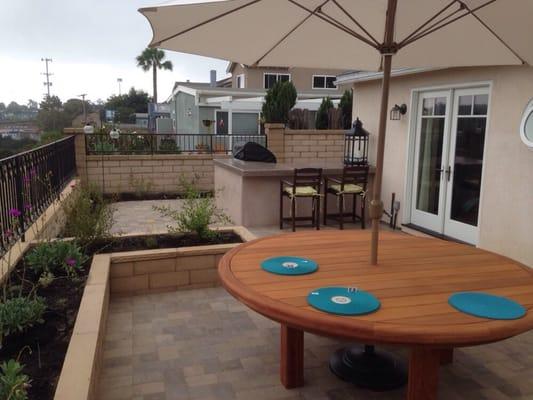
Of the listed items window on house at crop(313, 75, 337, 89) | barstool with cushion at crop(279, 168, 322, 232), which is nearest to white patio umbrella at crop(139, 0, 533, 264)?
barstool with cushion at crop(279, 168, 322, 232)

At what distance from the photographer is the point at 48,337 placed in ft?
9.29

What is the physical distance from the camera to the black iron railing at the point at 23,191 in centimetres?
419

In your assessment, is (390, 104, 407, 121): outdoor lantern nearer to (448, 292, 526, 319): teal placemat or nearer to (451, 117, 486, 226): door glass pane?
(451, 117, 486, 226): door glass pane

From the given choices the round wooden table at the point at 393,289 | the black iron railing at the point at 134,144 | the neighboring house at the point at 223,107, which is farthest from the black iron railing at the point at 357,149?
the neighboring house at the point at 223,107

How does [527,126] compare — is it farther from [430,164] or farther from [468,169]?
[430,164]

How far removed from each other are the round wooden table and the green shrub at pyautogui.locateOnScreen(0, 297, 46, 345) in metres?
1.26

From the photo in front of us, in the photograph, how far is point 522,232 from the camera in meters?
4.81

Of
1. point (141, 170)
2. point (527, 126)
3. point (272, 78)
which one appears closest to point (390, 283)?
point (527, 126)

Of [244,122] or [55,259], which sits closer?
[55,259]

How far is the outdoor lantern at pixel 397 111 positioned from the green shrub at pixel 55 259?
5.04 meters

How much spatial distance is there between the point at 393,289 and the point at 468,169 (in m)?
4.02

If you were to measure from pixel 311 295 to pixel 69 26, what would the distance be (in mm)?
13338

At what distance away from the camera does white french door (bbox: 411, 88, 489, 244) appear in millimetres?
5652

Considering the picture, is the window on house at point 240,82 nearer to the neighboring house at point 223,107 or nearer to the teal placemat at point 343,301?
the neighboring house at point 223,107
